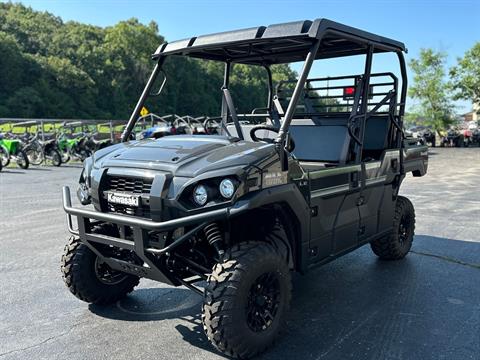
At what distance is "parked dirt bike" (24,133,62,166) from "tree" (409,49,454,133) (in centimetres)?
2832

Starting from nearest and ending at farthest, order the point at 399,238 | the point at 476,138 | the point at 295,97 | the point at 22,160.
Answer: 1. the point at 295,97
2. the point at 399,238
3. the point at 22,160
4. the point at 476,138

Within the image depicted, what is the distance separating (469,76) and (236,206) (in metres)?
37.1

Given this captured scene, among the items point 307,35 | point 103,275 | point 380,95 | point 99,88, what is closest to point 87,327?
point 103,275

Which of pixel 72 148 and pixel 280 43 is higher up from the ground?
pixel 280 43

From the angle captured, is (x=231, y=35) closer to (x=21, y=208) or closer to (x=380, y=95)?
(x=380, y=95)

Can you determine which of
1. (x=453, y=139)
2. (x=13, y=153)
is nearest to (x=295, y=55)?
(x=13, y=153)

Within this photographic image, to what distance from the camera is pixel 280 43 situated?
4230 millimetres

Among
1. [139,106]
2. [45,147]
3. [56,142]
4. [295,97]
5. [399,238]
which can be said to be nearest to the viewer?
[295,97]

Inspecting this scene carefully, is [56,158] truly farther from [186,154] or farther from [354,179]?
[186,154]

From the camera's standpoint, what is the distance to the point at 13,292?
4266mm

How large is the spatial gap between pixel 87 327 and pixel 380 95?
11.9 feet

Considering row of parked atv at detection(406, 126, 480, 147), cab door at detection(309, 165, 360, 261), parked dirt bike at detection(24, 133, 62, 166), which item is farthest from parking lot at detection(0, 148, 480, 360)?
row of parked atv at detection(406, 126, 480, 147)

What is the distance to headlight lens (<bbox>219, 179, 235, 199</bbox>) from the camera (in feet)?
9.56

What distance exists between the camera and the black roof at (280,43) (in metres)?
3.50
